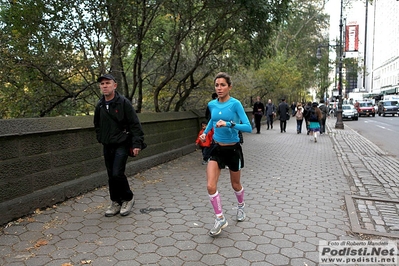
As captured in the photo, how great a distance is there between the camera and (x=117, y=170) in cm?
419

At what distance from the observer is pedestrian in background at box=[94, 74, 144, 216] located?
13.7 ft

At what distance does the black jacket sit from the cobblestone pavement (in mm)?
1024

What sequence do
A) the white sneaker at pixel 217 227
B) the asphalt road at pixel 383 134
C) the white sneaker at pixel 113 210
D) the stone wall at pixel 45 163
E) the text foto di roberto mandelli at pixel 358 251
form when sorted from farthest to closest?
the asphalt road at pixel 383 134 < the white sneaker at pixel 113 210 < the stone wall at pixel 45 163 < the white sneaker at pixel 217 227 < the text foto di roberto mandelli at pixel 358 251

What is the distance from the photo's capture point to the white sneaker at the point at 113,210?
4316 mm

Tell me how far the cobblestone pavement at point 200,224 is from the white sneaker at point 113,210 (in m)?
0.07

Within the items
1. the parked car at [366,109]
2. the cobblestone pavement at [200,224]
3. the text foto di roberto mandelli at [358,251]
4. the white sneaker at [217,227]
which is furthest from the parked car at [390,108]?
the white sneaker at [217,227]

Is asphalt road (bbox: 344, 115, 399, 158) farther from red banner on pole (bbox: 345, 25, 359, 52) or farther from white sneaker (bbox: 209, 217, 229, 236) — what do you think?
white sneaker (bbox: 209, 217, 229, 236)

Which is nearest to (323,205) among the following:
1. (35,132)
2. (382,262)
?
(382,262)

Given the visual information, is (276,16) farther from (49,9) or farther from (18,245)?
(18,245)

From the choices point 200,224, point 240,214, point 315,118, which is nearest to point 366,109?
point 315,118

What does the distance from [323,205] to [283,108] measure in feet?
40.2

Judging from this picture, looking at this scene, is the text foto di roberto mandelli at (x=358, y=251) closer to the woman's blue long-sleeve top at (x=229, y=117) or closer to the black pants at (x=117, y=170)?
the woman's blue long-sleeve top at (x=229, y=117)

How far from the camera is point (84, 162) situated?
539 centimetres

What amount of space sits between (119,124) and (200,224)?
1.61 meters
